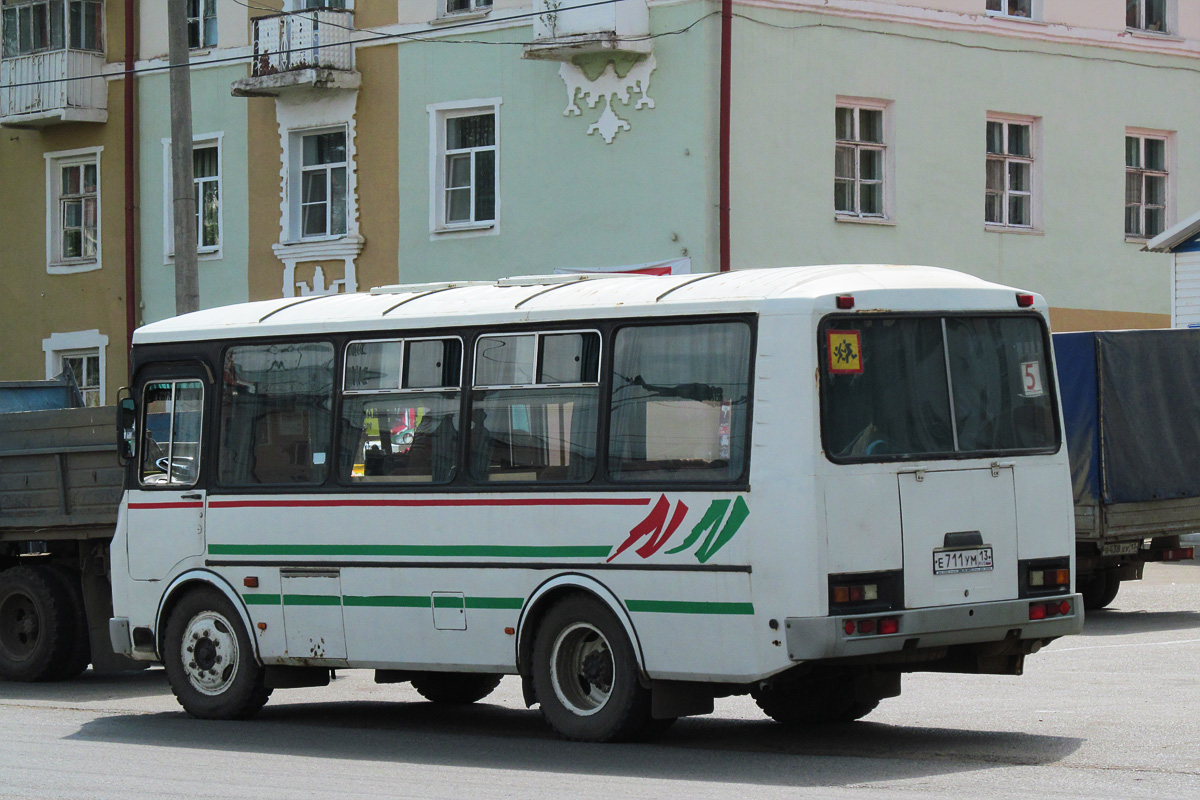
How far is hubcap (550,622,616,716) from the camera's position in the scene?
1114cm

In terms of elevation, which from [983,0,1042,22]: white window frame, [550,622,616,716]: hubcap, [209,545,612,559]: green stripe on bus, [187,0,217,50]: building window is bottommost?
[550,622,616,716]: hubcap

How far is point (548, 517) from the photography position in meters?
11.3

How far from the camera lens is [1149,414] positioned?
19125mm

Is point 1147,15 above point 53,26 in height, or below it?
below

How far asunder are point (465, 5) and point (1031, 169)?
850 cm

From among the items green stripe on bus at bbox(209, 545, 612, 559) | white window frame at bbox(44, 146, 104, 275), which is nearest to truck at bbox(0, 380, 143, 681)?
green stripe on bus at bbox(209, 545, 612, 559)

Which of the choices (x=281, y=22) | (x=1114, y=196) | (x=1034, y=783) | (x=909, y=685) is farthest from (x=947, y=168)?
(x=1034, y=783)

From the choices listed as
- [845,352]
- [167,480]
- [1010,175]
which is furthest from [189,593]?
[1010,175]

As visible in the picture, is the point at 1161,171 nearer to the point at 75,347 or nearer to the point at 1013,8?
the point at 1013,8

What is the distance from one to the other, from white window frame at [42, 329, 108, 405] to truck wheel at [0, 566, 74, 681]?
16.6 meters

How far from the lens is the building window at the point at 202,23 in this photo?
103ft

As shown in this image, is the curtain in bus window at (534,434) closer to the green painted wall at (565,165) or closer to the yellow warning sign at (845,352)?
the yellow warning sign at (845,352)

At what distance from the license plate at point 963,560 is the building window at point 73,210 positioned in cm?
2479

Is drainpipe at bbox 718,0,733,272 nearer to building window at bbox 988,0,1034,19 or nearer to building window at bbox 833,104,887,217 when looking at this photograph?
building window at bbox 833,104,887,217
